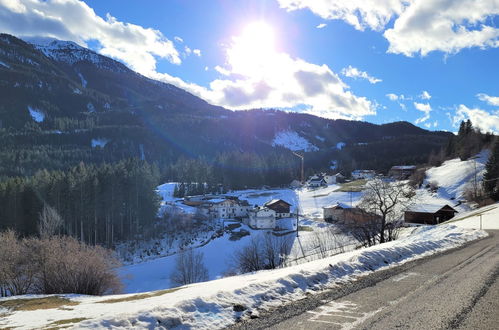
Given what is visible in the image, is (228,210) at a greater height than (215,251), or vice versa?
(228,210)

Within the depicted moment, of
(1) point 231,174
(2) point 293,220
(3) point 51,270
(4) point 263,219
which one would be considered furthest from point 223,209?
(3) point 51,270

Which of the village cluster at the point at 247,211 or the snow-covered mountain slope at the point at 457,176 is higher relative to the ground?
the snow-covered mountain slope at the point at 457,176

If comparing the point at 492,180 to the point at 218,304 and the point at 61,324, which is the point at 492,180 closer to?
the point at 218,304

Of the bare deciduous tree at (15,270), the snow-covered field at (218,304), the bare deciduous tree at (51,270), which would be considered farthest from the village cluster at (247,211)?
the snow-covered field at (218,304)

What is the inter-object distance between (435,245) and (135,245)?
57918 millimetres

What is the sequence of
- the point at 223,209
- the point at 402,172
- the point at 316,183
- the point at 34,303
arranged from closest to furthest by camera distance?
the point at 34,303, the point at 223,209, the point at 402,172, the point at 316,183

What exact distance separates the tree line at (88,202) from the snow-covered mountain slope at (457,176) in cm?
7348

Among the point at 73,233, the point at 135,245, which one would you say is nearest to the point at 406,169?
the point at 135,245

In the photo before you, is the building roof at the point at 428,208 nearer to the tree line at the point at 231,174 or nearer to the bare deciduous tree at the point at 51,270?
the bare deciduous tree at the point at 51,270

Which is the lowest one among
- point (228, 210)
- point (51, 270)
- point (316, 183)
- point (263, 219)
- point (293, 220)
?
point (293, 220)

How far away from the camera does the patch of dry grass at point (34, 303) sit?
665 inches

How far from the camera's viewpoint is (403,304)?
988cm

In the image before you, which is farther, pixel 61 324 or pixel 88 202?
pixel 88 202

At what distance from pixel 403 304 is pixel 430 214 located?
68097mm
